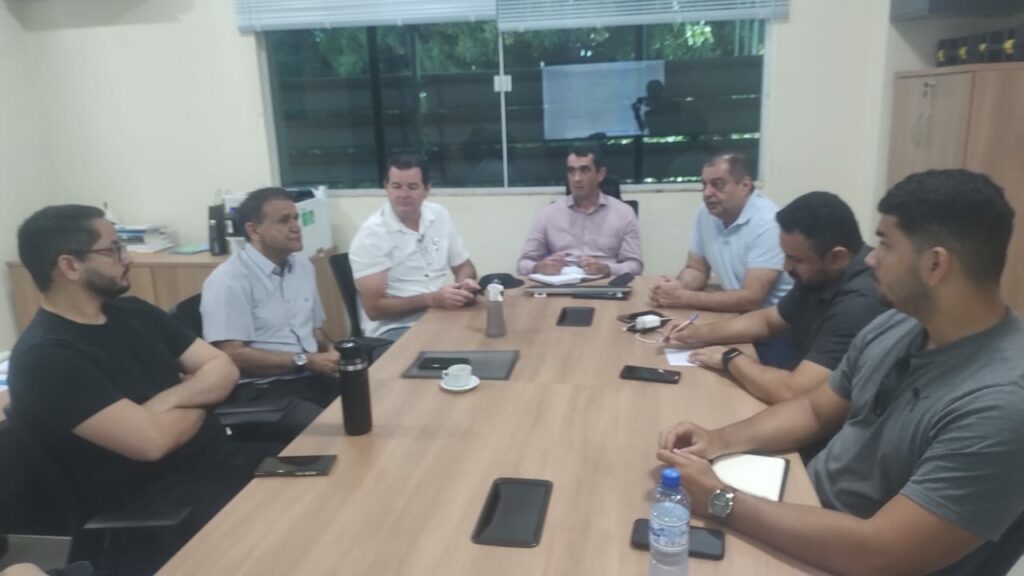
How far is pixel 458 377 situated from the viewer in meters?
2.06

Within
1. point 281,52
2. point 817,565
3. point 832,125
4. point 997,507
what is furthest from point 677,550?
point 281,52

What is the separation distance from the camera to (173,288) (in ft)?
14.1

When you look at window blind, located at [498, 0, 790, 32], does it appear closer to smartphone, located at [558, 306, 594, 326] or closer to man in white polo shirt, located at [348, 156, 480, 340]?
man in white polo shirt, located at [348, 156, 480, 340]

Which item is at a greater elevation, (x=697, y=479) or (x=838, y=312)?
(x=838, y=312)

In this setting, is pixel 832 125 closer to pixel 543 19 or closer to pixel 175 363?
pixel 543 19

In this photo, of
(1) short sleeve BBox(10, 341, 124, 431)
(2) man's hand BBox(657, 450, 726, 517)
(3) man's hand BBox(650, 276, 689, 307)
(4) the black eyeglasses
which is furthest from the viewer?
(3) man's hand BBox(650, 276, 689, 307)

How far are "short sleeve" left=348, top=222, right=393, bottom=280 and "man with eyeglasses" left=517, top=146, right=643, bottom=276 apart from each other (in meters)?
0.79

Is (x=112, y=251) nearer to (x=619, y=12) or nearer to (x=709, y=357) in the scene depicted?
(x=709, y=357)

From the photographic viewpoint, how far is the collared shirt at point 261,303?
2627 mm

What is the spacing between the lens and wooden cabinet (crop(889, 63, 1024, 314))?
9.71 feet

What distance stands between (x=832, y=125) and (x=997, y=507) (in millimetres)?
3312

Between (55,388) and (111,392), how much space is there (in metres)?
0.12

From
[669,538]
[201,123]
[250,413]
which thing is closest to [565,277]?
[250,413]

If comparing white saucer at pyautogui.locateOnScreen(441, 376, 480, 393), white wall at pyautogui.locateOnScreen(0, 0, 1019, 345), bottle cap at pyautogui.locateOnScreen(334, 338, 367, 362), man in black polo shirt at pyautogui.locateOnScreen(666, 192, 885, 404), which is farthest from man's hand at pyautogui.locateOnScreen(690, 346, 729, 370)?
white wall at pyautogui.locateOnScreen(0, 0, 1019, 345)
